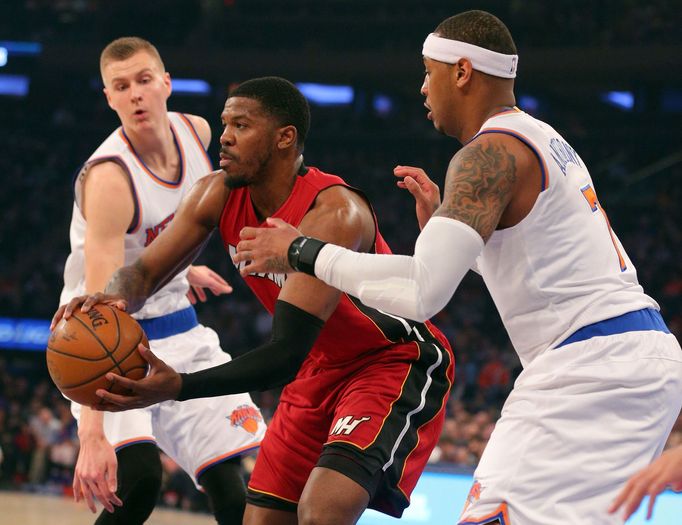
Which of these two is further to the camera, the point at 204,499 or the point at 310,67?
the point at 310,67

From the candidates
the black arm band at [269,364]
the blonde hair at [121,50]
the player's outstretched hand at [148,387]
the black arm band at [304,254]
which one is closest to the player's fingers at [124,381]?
the player's outstretched hand at [148,387]

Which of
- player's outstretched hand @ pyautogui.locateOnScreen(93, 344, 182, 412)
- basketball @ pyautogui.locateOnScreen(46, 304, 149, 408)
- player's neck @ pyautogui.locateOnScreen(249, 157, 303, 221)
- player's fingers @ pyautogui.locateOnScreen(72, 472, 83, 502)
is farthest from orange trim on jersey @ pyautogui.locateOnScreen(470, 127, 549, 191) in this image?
player's fingers @ pyautogui.locateOnScreen(72, 472, 83, 502)

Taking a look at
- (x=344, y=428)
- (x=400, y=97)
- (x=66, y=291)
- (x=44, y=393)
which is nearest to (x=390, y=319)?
(x=344, y=428)

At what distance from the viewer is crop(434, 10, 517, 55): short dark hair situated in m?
3.06

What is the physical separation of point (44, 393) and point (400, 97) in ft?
32.2

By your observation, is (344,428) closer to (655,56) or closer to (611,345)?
(611,345)

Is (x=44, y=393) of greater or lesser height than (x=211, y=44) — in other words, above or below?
below

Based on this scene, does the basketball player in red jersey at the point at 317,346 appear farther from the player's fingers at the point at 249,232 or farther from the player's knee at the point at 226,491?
the player's knee at the point at 226,491

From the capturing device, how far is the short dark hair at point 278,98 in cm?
346

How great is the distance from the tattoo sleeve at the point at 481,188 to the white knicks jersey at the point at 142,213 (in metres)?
2.00

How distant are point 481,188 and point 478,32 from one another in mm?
694

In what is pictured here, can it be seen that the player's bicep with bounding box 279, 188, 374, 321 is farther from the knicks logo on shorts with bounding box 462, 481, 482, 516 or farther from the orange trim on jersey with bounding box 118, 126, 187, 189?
the orange trim on jersey with bounding box 118, 126, 187, 189

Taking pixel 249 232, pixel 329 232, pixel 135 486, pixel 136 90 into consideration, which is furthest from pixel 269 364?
pixel 136 90

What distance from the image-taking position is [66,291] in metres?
4.58
